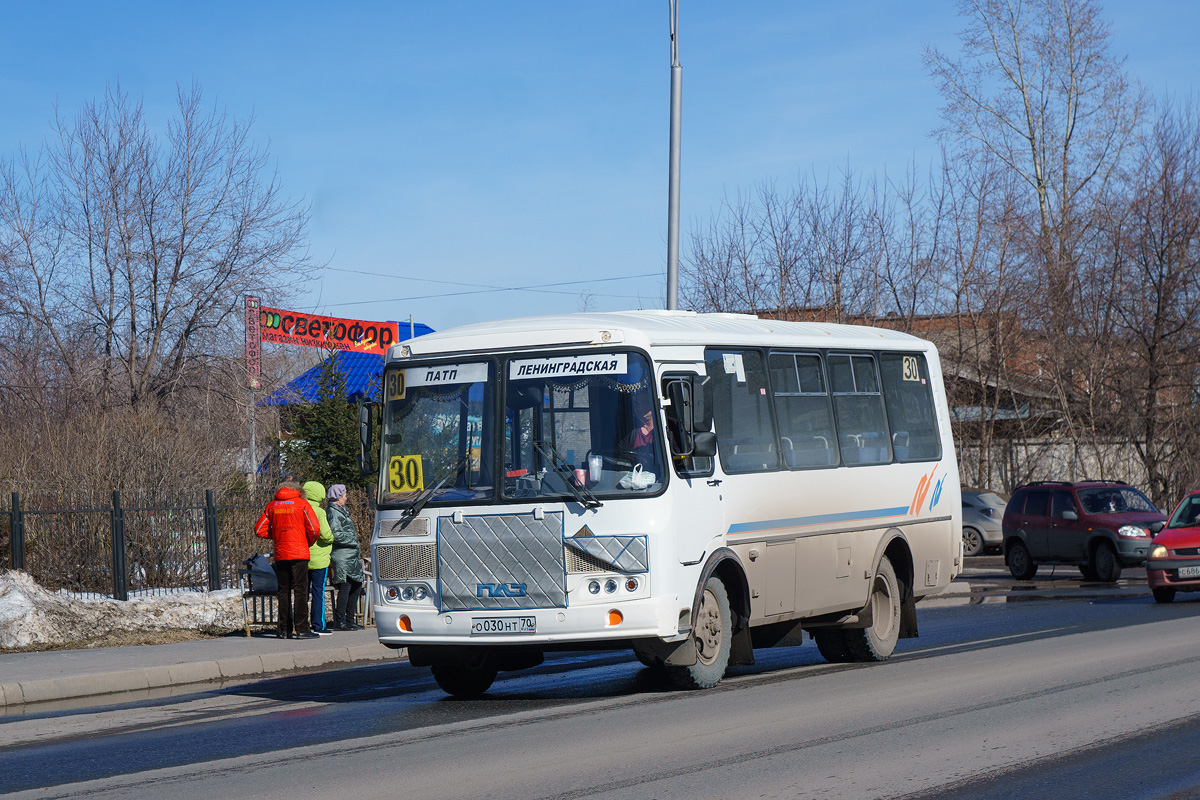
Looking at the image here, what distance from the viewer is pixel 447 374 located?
1111cm

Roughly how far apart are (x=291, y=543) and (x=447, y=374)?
537 cm

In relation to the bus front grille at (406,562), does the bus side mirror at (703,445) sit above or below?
above

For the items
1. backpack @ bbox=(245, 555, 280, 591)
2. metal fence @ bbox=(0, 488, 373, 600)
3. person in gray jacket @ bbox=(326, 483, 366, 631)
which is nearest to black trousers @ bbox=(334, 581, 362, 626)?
person in gray jacket @ bbox=(326, 483, 366, 631)

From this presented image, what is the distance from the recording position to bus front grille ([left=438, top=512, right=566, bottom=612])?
1039 centimetres

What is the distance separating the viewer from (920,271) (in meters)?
39.8

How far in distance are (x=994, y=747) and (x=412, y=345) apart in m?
5.80

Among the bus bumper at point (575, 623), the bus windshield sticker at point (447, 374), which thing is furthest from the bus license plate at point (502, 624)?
the bus windshield sticker at point (447, 374)

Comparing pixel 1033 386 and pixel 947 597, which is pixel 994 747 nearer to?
pixel 947 597

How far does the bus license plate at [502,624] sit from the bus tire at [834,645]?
4237 millimetres

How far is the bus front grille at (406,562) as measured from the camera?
10.7 metres

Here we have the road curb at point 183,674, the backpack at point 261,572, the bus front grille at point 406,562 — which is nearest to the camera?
the bus front grille at point 406,562

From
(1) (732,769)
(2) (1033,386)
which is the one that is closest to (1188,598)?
(1) (732,769)

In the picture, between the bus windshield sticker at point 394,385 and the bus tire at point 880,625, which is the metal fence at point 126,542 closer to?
the bus windshield sticker at point 394,385

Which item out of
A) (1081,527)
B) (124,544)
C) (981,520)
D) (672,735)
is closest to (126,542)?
(124,544)
